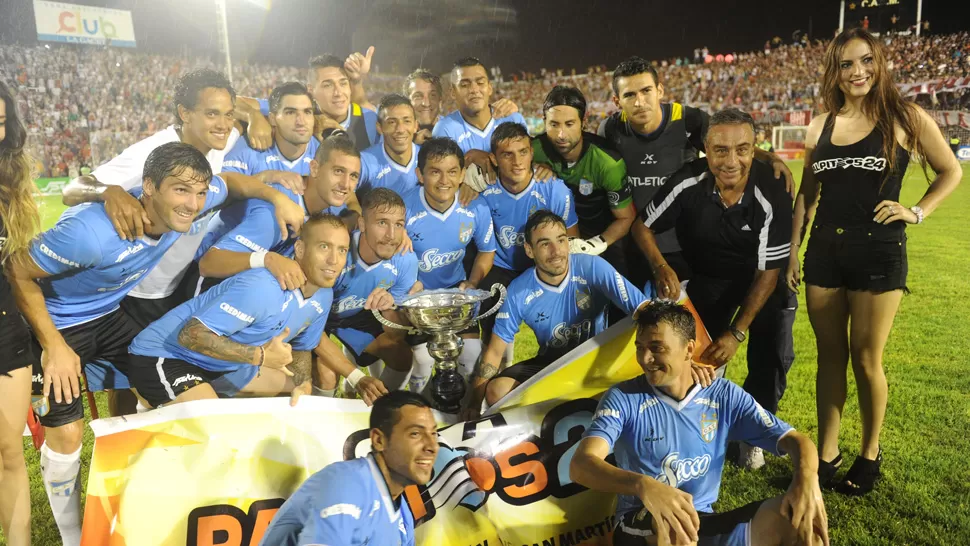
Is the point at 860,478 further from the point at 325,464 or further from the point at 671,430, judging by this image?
the point at 325,464

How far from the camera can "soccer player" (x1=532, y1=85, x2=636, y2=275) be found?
3.48 metres

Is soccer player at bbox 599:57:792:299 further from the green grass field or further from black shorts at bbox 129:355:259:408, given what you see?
black shorts at bbox 129:355:259:408

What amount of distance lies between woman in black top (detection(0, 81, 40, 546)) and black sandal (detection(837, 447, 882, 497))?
144 inches

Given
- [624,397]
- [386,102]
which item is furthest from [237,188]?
[624,397]

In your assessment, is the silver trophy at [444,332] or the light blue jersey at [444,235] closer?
the silver trophy at [444,332]

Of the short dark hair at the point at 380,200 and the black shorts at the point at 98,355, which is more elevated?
the short dark hair at the point at 380,200

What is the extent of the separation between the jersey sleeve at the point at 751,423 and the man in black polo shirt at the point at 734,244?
64 centimetres

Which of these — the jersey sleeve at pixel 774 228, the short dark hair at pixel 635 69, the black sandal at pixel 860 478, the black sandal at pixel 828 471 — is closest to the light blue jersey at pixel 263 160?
the short dark hair at pixel 635 69

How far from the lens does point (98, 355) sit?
9.36 ft

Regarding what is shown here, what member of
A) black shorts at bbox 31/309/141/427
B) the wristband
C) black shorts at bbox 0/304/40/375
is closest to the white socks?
black shorts at bbox 31/309/141/427

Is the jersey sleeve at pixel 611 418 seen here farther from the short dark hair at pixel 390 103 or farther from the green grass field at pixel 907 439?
the short dark hair at pixel 390 103

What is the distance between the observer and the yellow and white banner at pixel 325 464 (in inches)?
95.5

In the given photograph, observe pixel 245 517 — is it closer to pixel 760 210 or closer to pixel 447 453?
pixel 447 453

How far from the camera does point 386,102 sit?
331 cm
